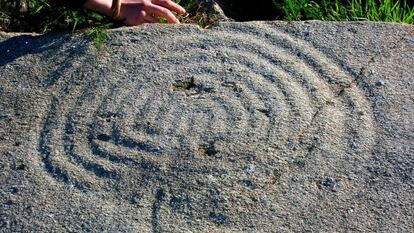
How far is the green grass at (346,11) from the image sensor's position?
3.21m

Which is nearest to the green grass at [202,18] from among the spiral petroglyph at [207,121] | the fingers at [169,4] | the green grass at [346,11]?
the green grass at [346,11]

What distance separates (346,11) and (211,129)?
1.01 meters

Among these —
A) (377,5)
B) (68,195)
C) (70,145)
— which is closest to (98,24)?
(70,145)

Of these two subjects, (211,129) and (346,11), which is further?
(346,11)

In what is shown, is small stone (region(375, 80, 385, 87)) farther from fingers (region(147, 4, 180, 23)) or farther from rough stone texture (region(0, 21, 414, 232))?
fingers (region(147, 4, 180, 23))

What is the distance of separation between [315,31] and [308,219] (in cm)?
90

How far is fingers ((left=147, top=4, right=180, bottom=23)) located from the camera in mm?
3064

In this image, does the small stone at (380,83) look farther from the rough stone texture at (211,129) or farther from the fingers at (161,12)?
the fingers at (161,12)

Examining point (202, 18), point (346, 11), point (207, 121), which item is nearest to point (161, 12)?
point (202, 18)

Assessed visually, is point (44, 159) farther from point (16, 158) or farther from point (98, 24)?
point (98, 24)

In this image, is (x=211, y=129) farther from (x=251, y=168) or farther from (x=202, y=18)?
(x=202, y=18)

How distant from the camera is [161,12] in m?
3.06

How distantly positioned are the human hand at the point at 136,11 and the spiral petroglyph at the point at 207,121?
16cm

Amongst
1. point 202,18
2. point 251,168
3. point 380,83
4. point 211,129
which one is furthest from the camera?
point 202,18
